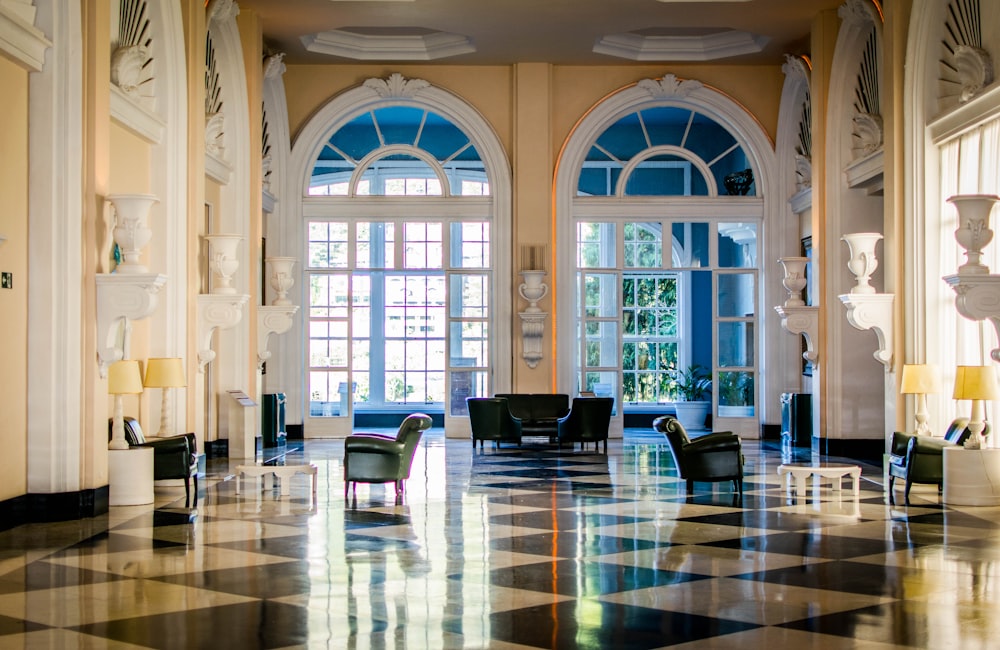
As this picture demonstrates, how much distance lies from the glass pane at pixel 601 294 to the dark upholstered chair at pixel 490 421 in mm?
2477

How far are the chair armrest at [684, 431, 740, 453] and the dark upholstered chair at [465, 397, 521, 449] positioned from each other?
15.0ft

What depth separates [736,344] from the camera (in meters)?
15.9

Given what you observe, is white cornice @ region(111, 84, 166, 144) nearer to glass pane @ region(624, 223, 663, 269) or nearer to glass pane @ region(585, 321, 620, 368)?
glass pane @ region(585, 321, 620, 368)

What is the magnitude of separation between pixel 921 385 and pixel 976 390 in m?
1.06

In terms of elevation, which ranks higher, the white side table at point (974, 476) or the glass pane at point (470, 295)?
the glass pane at point (470, 295)

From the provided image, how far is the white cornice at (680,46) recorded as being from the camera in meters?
15.0

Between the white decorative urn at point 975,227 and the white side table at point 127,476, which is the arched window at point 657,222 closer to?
the white decorative urn at point 975,227

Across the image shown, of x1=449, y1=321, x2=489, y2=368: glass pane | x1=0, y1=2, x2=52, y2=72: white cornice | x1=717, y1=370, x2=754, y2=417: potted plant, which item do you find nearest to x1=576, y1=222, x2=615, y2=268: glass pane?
x1=449, y1=321, x2=489, y2=368: glass pane

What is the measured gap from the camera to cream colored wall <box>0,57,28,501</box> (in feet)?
25.4

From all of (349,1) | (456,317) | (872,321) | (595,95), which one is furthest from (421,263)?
(872,321)

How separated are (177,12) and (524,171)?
6.14 m

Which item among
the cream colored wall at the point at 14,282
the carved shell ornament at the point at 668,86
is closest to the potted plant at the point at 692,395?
the carved shell ornament at the point at 668,86

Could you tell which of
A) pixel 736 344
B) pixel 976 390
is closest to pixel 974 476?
pixel 976 390

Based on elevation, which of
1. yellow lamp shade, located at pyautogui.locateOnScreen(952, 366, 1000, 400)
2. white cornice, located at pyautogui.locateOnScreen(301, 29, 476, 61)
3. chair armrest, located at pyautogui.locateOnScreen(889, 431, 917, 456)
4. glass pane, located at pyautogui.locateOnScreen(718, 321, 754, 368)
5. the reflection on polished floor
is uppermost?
white cornice, located at pyautogui.locateOnScreen(301, 29, 476, 61)
